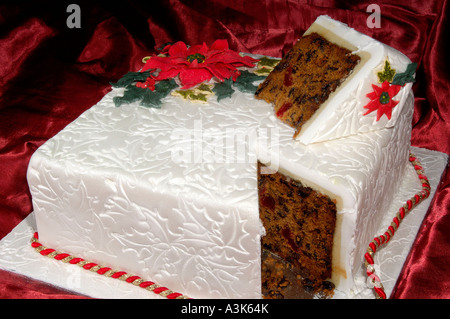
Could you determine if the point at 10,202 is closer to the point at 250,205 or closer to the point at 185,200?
the point at 185,200

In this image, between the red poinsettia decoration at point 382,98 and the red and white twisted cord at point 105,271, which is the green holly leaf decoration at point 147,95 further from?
the red poinsettia decoration at point 382,98

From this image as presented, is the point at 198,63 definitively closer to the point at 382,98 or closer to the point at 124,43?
the point at 382,98

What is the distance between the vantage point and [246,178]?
2732 mm

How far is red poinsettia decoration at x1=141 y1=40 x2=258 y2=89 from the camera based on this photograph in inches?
133

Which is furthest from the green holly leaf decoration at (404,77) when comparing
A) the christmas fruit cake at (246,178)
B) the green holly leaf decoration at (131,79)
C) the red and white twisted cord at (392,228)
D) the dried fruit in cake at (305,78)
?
the green holly leaf decoration at (131,79)

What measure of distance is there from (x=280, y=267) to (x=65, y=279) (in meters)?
0.97

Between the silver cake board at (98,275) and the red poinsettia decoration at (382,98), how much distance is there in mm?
567

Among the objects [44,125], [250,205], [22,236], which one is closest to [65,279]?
[22,236]

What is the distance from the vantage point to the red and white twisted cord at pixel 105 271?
9.41 ft

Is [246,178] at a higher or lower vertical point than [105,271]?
higher

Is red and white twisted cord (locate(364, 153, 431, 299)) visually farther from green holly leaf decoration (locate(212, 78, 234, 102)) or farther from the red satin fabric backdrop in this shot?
green holly leaf decoration (locate(212, 78, 234, 102))

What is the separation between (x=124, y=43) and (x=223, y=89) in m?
1.41

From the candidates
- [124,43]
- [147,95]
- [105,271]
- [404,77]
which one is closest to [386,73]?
[404,77]

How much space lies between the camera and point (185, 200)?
2.67 metres
